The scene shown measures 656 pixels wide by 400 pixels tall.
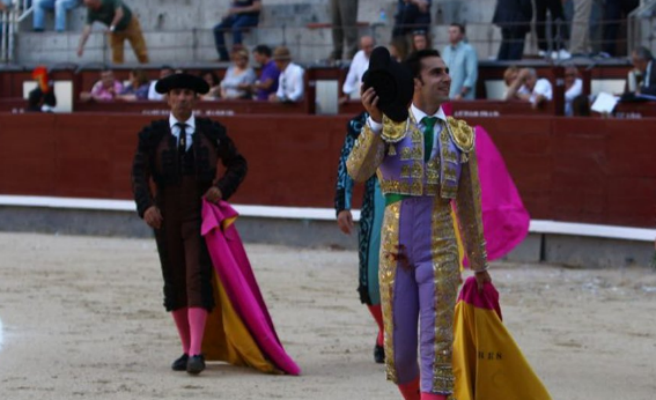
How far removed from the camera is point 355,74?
12.5 meters

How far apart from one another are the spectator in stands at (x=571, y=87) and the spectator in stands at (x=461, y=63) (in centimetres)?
82

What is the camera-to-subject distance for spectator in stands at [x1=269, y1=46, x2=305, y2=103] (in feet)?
42.3

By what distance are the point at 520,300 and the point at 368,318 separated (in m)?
1.23

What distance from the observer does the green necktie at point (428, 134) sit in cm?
480

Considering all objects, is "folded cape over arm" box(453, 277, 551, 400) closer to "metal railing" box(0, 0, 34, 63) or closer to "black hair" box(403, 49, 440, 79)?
"black hair" box(403, 49, 440, 79)

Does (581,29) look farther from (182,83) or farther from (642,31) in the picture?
(182,83)

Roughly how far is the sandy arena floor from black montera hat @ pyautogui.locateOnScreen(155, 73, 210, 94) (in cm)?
124

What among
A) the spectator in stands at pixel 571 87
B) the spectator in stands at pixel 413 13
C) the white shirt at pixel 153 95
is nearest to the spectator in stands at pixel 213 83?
the white shirt at pixel 153 95

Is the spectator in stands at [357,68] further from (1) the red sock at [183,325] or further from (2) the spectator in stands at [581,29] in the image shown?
(1) the red sock at [183,325]

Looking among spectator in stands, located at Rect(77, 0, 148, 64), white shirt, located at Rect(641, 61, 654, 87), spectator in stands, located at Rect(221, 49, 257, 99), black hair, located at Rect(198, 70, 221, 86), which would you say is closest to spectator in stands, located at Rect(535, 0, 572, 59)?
white shirt, located at Rect(641, 61, 654, 87)

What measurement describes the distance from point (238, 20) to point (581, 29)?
13.5 feet

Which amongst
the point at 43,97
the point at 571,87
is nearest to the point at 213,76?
the point at 43,97

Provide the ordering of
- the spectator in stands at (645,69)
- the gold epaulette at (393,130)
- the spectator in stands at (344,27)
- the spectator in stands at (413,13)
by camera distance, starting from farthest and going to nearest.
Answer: the spectator in stands at (344,27) → the spectator in stands at (413,13) → the spectator in stands at (645,69) → the gold epaulette at (393,130)

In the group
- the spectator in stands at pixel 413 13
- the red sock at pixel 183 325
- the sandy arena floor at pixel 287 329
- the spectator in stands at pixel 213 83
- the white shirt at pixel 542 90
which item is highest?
the spectator in stands at pixel 413 13
